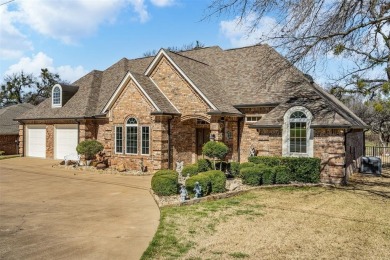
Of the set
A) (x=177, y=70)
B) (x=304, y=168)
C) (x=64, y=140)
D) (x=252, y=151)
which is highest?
(x=177, y=70)

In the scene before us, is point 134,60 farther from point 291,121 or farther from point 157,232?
point 157,232

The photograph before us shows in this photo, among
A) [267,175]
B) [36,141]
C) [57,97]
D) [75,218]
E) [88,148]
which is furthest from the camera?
[36,141]

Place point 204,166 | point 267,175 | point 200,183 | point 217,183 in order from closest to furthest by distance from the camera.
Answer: point 200,183
point 217,183
point 267,175
point 204,166

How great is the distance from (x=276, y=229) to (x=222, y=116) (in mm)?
10451

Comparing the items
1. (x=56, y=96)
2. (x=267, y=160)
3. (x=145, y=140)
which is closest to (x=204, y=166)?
(x=267, y=160)

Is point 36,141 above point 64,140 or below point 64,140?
below

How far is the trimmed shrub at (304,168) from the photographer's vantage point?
14188 millimetres

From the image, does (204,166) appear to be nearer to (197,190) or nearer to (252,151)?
(252,151)

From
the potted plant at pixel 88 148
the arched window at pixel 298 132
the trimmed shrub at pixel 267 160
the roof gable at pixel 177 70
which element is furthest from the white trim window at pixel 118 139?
the arched window at pixel 298 132

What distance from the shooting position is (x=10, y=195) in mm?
11664

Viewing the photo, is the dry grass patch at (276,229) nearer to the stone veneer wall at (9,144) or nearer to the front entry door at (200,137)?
the front entry door at (200,137)

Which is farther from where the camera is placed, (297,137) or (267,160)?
(297,137)

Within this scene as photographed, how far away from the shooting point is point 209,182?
464 inches

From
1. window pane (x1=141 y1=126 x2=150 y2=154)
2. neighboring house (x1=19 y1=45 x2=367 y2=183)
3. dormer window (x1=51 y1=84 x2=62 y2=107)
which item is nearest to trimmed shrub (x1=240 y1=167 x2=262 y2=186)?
neighboring house (x1=19 y1=45 x2=367 y2=183)
